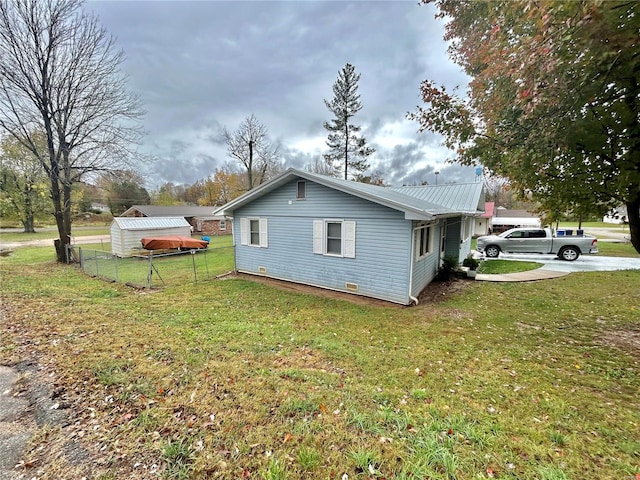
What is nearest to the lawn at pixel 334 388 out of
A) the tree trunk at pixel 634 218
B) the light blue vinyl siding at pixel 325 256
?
the light blue vinyl siding at pixel 325 256

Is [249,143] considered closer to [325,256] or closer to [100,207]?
[325,256]

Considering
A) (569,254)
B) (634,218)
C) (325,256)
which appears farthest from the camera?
(569,254)

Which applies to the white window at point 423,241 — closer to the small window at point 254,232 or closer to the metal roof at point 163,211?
the small window at point 254,232

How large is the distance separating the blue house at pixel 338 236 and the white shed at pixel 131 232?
1029cm

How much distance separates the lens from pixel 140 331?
5410 millimetres

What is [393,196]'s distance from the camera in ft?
30.4

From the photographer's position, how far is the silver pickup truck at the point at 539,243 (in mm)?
14672

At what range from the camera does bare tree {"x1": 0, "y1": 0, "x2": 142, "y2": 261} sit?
11.6 metres

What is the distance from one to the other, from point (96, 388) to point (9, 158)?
3531cm

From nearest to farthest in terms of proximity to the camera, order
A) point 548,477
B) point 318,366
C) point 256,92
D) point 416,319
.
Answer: point 548,477 → point 318,366 → point 416,319 → point 256,92

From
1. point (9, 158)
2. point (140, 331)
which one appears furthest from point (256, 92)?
point (9, 158)

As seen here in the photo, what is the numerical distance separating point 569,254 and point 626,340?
39.8 ft

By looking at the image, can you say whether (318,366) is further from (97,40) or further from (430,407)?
(97,40)

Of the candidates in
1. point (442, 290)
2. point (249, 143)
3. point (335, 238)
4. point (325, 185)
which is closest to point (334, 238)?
point (335, 238)
